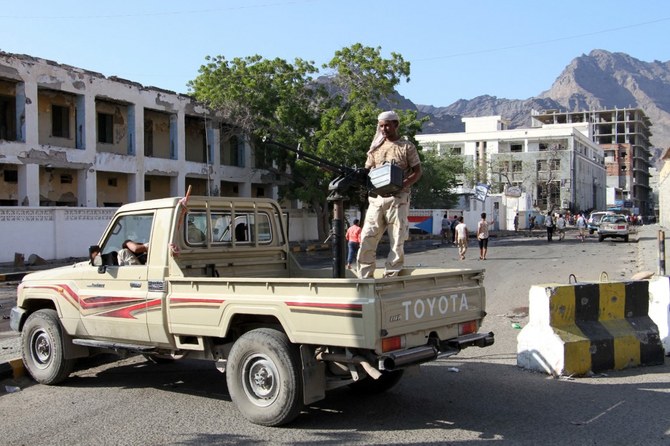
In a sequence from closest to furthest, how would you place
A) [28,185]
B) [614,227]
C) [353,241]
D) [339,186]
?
[339,186] → [353,241] → [28,185] → [614,227]

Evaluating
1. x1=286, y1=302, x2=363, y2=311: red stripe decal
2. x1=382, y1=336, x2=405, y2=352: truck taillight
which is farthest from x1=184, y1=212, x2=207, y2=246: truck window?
x1=382, y1=336, x2=405, y2=352: truck taillight

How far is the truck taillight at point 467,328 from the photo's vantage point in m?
6.05

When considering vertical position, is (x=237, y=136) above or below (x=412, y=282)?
above

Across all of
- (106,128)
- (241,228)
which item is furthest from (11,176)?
(241,228)

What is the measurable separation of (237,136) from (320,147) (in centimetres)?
756

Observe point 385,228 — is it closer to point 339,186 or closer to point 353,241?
point 339,186

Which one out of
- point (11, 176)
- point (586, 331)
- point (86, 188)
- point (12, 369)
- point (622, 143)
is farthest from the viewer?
point (622, 143)

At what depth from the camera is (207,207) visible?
23.0 ft

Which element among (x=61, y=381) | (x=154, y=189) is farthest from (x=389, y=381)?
(x=154, y=189)

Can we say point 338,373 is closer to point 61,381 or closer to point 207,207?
point 207,207

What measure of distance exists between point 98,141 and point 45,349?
78.8 ft

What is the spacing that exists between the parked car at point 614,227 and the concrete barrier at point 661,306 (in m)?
30.5

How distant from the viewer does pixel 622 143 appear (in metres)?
146

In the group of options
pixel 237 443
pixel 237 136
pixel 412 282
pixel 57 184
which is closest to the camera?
pixel 237 443
